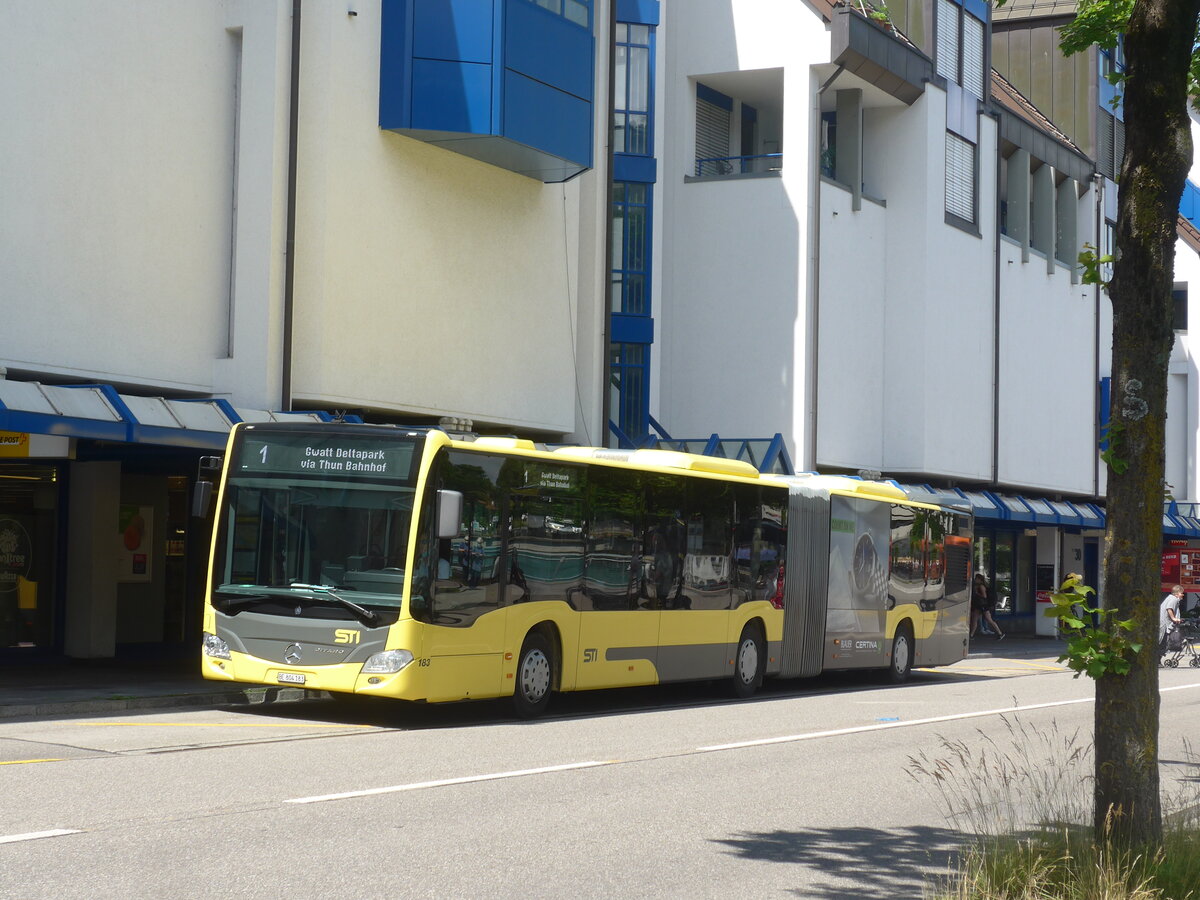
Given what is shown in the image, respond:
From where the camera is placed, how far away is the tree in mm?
7027

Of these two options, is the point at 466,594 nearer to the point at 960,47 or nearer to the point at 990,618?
the point at 990,618

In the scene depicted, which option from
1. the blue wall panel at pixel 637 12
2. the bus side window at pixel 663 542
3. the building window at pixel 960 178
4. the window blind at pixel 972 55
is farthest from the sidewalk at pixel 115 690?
the window blind at pixel 972 55

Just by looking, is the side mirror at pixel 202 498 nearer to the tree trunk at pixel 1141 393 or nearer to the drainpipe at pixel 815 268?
the tree trunk at pixel 1141 393

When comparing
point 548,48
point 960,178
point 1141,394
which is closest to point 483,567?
point 1141,394

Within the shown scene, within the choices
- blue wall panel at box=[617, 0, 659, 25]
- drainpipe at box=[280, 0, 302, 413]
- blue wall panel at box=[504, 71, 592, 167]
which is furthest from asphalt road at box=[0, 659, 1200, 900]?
Result: blue wall panel at box=[617, 0, 659, 25]

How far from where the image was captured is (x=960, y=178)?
3847 centimetres

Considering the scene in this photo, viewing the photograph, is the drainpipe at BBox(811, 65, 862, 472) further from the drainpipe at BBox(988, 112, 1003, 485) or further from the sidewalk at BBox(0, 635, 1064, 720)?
the sidewalk at BBox(0, 635, 1064, 720)

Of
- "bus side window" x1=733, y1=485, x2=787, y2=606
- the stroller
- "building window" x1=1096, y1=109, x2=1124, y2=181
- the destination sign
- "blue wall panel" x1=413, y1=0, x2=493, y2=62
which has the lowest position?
the stroller

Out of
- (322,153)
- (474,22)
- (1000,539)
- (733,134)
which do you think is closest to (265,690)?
(322,153)

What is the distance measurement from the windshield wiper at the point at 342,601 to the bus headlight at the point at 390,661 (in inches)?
12.7

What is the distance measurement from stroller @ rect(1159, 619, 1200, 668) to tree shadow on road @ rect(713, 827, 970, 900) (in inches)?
1000

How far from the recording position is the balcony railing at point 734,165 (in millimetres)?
34375

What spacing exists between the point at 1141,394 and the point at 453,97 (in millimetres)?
16799

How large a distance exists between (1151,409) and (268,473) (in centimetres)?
995
